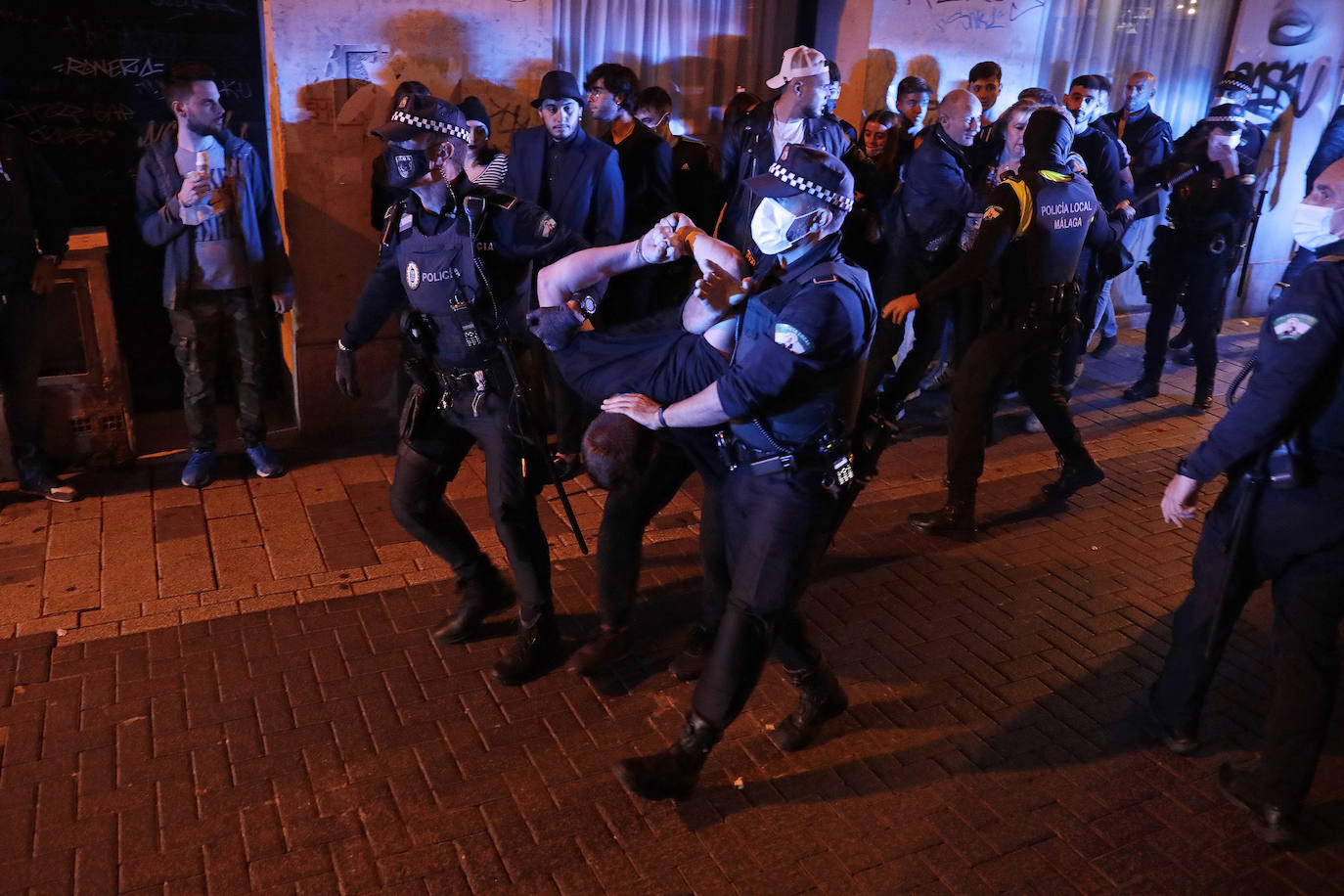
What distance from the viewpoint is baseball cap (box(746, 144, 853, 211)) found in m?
3.29

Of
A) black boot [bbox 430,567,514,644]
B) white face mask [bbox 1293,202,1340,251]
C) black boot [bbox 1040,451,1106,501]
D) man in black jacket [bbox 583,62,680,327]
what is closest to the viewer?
white face mask [bbox 1293,202,1340,251]

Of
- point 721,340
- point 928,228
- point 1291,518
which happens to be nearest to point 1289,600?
point 1291,518

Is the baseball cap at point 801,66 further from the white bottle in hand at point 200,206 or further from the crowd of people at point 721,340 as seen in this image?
the white bottle in hand at point 200,206

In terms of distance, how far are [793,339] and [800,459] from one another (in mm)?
459

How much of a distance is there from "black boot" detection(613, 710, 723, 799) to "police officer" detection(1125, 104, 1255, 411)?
623 centimetres

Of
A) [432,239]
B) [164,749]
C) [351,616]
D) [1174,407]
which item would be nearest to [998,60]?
[1174,407]

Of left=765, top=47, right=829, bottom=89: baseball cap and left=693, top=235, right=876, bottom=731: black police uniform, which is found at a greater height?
left=765, top=47, right=829, bottom=89: baseball cap

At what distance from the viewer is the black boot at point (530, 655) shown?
437cm

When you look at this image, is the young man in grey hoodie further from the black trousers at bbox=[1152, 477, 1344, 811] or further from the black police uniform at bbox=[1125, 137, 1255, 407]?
the black police uniform at bbox=[1125, 137, 1255, 407]

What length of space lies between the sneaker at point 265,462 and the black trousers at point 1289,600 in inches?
196

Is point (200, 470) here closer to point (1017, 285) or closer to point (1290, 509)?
point (1017, 285)

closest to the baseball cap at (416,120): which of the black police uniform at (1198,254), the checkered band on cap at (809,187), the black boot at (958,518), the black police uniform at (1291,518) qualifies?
the checkered band on cap at (809,187)

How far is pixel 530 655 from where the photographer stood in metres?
4.43

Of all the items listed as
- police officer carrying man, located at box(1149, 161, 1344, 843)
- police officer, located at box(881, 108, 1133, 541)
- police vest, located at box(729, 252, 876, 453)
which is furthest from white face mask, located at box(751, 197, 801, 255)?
police officer, located at box(881, 108, 1133, 541)
